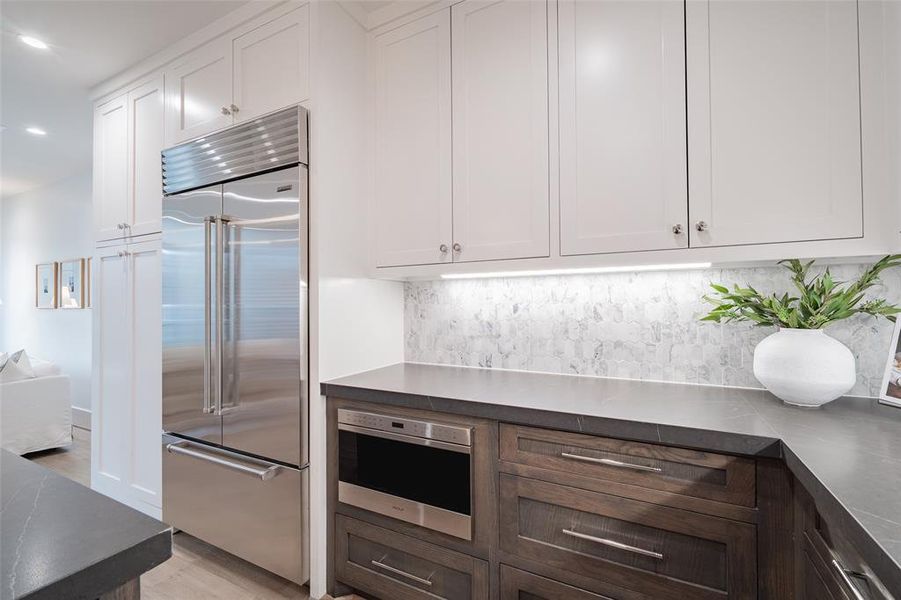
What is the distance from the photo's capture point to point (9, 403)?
11.6 feet

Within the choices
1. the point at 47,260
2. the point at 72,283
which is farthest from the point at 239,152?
the point at 47,260

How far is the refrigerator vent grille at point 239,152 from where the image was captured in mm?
1867

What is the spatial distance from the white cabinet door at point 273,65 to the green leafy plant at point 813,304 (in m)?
1.95

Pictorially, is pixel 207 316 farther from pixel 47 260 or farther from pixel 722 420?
pixel 47 260

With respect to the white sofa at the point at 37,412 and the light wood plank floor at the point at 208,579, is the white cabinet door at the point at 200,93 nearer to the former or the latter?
the light wood plank floor at the point at 208,579

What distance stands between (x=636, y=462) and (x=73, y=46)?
3.41 meters

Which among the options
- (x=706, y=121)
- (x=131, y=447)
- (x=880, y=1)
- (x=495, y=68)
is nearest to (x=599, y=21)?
(x=495, y=68)

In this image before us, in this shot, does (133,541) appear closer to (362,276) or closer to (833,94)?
(362,276)

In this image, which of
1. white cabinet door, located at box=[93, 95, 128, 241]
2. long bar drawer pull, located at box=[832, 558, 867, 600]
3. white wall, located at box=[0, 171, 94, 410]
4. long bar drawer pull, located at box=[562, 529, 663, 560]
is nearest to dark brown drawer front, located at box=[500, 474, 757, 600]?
long bar drawer pull, located at box=[562, 529, 663, 560]

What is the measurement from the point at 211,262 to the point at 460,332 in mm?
1284

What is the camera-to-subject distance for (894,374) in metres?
1.35

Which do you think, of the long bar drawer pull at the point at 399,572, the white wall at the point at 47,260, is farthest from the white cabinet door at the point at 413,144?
the white wall at the point at 47,260

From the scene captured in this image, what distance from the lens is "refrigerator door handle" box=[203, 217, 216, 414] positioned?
2035 millimetres

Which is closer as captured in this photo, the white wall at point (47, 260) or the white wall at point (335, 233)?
the white wall at point (335, 233)
